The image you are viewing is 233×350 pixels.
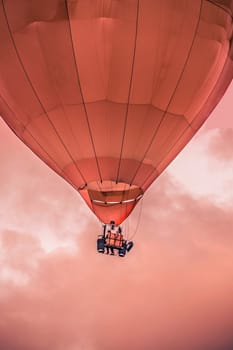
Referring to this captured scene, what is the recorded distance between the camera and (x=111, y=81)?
15.2m

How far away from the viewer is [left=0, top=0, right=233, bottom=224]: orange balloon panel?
1477 centimetres

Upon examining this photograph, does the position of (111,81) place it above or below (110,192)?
above

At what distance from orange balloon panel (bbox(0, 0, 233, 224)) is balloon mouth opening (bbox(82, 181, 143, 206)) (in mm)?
23

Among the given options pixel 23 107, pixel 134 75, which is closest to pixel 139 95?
pixel 134 75

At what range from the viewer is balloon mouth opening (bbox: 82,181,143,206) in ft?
53.3

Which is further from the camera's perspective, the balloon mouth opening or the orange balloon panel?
the balloon mouth opening

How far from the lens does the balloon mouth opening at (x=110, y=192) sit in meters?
16.2

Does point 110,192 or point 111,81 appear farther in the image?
point 110,192

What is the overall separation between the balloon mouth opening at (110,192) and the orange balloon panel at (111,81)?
23 millimetres

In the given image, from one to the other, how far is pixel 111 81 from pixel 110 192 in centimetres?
269

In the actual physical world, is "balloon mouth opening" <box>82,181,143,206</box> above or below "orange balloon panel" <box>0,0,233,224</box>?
below

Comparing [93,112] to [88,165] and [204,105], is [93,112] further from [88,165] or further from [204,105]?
[204,105]

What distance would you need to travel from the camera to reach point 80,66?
1505 cm

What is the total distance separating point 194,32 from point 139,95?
1.82m
